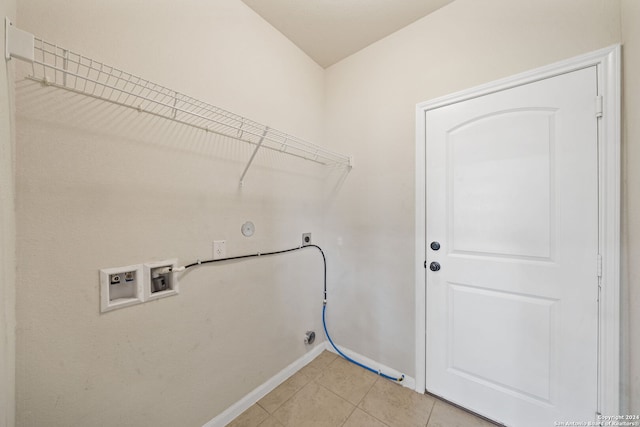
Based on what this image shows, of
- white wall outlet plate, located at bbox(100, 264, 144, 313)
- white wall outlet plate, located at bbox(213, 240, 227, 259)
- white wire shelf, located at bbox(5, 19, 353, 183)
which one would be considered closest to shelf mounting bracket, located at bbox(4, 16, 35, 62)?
white wire shelf, located at bbox(5, 19, 353, 183)

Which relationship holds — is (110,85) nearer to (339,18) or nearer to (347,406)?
(339,18)

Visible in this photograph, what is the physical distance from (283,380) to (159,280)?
1.23 m

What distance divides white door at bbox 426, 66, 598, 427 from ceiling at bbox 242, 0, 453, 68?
0.76 metres

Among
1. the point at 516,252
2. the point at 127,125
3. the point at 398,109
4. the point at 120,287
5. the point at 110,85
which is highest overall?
the point at 398,109

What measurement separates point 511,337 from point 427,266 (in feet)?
1.90

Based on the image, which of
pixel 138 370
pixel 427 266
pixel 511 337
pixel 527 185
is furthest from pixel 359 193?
pixel 138 370

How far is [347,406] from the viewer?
1.49 meters

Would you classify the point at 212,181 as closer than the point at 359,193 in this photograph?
Yes

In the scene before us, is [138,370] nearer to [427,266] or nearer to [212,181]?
[212,181]

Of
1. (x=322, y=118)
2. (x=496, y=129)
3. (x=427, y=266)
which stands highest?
(x=322, y=118)

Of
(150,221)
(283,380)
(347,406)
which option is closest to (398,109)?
(150,221)

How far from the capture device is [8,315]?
71 cm

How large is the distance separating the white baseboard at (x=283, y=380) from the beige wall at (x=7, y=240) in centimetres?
93

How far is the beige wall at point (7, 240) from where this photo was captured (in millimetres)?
633
